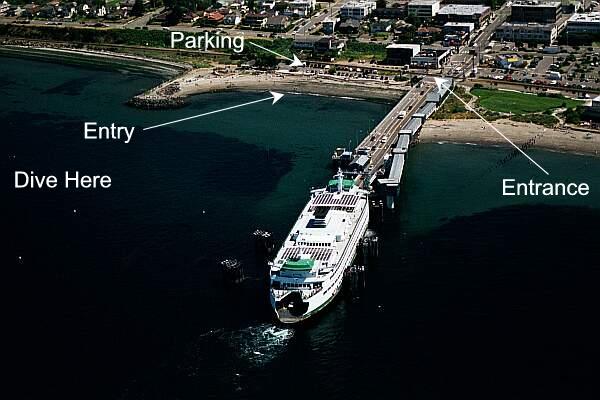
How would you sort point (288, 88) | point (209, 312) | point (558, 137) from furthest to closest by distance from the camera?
point (288, 88)
point (558, 137)
point (209, 312)

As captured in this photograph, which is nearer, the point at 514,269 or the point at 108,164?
the point at 514,269

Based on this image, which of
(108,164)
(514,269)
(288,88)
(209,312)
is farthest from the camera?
(288,88)

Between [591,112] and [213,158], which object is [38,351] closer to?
[213,158]

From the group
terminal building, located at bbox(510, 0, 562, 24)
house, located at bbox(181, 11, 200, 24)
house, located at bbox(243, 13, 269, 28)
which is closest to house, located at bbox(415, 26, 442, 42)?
terminal building, located at bbox(510, 0, 562, 24)

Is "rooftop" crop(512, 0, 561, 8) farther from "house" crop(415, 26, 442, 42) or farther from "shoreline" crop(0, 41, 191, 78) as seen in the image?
"shoreline" crop(0, 41, 191, 78)

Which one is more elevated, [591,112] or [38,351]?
[591,112]

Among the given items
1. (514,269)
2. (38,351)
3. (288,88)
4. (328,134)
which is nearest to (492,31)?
(288,88)

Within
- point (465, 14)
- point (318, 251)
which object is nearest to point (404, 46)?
point (465, 14)
